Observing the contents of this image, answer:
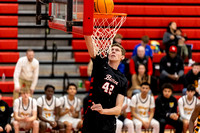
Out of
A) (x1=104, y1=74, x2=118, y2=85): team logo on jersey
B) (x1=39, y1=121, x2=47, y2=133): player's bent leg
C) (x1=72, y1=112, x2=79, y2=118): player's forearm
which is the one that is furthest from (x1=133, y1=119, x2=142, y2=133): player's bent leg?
(x1=104, y1=74, x2=118, y2=85): team logo on jersey

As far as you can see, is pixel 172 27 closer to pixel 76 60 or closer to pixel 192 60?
pixel 192 60

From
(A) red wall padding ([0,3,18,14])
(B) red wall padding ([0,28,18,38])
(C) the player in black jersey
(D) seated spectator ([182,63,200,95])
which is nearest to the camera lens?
(C) the player in black jersey

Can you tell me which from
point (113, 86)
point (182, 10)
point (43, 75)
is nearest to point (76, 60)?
point (43, 75)

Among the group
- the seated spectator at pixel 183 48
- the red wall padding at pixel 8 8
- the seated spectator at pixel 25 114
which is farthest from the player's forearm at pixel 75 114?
the red wall padding at pixel 8 8

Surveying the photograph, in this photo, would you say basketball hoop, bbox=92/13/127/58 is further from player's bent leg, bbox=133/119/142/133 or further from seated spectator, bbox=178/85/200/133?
seated spectator, bbox=178/85/200/133

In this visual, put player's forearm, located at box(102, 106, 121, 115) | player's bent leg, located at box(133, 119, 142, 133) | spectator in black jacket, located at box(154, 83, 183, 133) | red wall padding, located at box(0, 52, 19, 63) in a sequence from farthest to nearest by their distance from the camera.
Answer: red wall padding, located at box(0, 52, 19, 63) < spectator in black jacket, located at box(154, 83, 183, 133) < player's bent leg, located at box(133, 119, 142, 133) < player's forearm, located at box(102, 106, 121, 115)

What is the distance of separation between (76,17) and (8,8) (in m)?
7.13

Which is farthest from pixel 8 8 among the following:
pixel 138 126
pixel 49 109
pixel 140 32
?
pixel 138 126

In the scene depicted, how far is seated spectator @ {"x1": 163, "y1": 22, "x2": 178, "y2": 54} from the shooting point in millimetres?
11145

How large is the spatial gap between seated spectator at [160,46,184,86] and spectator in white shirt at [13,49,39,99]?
300 centimetres

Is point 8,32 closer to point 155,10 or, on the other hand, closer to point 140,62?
point 140,62

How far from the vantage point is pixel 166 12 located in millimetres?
12352

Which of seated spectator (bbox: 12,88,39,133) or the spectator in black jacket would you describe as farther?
the spectator in black jacket

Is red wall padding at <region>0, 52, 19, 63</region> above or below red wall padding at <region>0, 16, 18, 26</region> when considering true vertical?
below
